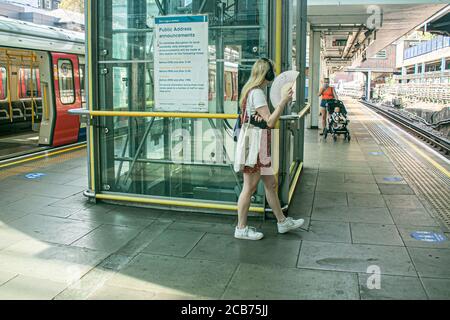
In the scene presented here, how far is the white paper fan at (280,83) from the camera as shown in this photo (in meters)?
4.86

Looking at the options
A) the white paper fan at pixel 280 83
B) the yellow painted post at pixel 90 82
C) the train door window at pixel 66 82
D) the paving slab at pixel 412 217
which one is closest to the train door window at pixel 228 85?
the white paper fan at pixel 280 83

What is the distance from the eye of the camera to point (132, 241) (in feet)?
15.6

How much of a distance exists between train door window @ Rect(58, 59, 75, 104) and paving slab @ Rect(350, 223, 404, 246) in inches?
320

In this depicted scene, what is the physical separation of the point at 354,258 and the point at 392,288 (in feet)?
2.15

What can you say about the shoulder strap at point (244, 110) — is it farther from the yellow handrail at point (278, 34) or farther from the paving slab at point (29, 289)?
the paving slab at point (29, 289)

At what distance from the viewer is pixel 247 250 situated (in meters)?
4.55

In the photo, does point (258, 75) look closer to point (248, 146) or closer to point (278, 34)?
point (248, 146)

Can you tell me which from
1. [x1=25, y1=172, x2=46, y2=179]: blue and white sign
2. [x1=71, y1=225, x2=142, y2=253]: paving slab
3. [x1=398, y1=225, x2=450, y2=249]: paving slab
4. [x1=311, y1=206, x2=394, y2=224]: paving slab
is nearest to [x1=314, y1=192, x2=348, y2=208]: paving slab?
[x1=311, y1=206, x2=394, y2=224]: paving slab

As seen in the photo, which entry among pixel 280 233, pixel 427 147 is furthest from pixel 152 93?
pixel 427 147

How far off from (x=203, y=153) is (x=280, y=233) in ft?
4.64

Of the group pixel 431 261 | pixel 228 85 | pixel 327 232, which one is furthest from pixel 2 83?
pixel 431 261

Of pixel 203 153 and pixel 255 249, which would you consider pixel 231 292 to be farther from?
pixel 203 153

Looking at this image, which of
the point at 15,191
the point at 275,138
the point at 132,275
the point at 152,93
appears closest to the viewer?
the point at 132,275
